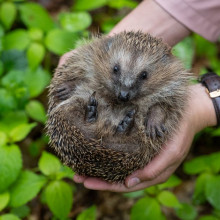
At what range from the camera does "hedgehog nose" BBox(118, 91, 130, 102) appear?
88.4 inches

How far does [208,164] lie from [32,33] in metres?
1.82

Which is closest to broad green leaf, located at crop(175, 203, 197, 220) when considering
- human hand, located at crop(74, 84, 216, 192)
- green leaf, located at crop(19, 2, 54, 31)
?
human hand, located at crop(74, 84, 216, 192)

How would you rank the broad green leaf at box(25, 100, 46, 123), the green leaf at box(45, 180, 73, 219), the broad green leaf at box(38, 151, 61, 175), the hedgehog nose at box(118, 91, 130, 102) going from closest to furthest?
the hedgehog nose at box(118, 91, 130, 102), the green leaf at box(45, 180, 73, 219), the broad green leaf at box(38, 151, 61, 175), the broad green leaf at box(25, 100, 46, 123)

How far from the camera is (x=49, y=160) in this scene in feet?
9.21

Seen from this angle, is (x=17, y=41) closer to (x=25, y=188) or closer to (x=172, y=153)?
(x=25, y=188)

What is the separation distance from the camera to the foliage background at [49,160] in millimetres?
2721

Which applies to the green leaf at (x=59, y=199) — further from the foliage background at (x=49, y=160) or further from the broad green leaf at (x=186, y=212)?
the broad green leaf at (x=186, y=212)

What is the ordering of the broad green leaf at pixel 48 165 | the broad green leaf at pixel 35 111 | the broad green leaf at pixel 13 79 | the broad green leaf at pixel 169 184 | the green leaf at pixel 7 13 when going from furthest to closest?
the green leaf at pixel 7 13, the broad green leaf at pixel 35 111, the broad green leaf at pixel 13 79, the broad green leaf at pixel 169 184, the broad green leaf at pixel 48 165

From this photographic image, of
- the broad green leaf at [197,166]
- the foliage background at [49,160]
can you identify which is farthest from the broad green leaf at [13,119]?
the broad green leaf at [197,166]

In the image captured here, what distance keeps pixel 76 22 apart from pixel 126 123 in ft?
5.25

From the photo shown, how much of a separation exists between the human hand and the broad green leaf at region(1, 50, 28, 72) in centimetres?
154

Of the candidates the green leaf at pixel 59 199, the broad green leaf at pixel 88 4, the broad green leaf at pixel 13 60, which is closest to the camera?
the green leaf at pixel 59 199

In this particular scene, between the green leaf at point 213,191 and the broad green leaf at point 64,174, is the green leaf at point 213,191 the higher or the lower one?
the lower one

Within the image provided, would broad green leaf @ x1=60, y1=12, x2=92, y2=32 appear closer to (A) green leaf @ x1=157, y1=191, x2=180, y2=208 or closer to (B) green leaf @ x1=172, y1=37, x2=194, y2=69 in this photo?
(B) green leaf @ x1=172, y1=37, x2=194, y2=69
